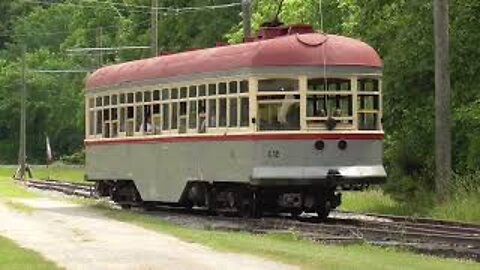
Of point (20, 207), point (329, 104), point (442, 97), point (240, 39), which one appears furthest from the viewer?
point (240, 39)

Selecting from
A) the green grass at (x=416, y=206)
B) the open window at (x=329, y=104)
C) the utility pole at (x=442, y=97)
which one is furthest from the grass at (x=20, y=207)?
the utility pole at (x=442, y=97)

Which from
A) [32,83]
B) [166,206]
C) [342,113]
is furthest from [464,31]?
[32,83]

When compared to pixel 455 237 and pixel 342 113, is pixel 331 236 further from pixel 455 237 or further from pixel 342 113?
pixel 342 113

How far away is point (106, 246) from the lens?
16.5m

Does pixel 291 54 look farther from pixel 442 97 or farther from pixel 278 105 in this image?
pixel 442 97

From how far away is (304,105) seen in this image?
20703 mm

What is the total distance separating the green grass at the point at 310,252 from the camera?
44.0ft

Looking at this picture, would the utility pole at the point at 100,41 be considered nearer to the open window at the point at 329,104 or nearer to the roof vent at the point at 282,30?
the roof vent at the point at 282,30

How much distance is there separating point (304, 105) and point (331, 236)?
3.63m

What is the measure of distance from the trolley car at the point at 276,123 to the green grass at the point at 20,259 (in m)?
5.87

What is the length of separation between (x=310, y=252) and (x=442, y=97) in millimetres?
9685

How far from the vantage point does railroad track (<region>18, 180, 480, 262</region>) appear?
1597 cm

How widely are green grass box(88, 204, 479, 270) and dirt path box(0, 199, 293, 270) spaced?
0.35 metres

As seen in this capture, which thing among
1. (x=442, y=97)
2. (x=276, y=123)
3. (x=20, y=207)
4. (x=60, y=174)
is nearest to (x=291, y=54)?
(x=276, y=123)
